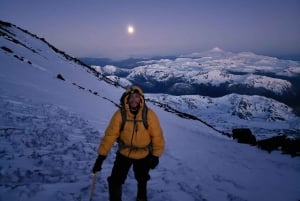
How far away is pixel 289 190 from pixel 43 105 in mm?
14913

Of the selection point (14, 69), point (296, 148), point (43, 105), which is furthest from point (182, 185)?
point (14, 69)

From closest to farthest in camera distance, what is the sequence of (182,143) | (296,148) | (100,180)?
(100,180) < (182,143) < (296,148)

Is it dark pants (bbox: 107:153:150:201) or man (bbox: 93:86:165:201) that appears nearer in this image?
man (bbox: 93:86:165:201)

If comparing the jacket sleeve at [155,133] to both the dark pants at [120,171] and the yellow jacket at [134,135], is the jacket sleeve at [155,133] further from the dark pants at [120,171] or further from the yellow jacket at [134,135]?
the dark pants at [120,171]

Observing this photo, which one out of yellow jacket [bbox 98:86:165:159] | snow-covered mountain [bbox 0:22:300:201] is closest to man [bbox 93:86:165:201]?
yellow jacket [bbox 98:86:165:159]

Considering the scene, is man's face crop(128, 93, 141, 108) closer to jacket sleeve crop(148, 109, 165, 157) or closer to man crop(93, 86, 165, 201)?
man crop(93, 86, 165, 201)

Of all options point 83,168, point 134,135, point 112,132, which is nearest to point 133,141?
point 134,135

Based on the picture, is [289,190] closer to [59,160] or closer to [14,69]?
[59,160]

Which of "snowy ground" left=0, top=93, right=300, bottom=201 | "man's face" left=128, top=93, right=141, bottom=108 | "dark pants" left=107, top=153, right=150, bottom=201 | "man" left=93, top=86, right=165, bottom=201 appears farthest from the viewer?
"snowy ground" left=0, top=93, right=300, bottom=201

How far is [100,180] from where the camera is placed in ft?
31.6

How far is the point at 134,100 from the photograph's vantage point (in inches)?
263

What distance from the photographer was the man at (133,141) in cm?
680

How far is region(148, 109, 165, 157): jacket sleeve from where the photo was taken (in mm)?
6888

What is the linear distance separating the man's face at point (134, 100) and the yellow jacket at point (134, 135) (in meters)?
0.11
